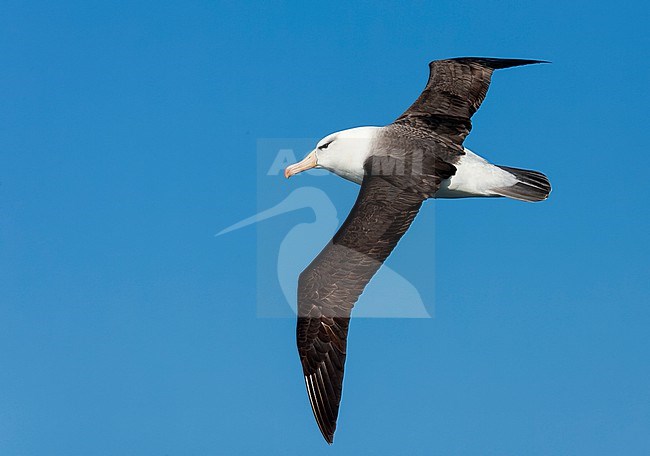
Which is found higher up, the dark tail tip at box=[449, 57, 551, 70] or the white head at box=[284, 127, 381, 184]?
the dark tail tip at box=[449, 57, 551, 70]

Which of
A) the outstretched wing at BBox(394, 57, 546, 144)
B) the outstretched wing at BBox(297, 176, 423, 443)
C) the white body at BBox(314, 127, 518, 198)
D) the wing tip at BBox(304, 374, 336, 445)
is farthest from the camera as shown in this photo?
the outstretched wing at BBox(394, 57, 546, 144)

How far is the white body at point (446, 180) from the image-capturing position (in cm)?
1407

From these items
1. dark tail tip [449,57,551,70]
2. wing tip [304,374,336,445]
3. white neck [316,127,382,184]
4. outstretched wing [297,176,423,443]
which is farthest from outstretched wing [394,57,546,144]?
wing tip [304,374,336,445]

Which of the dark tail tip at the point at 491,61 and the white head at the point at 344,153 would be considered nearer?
the white head at the point at 344,153

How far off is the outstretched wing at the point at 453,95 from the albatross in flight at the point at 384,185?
0.04 feet

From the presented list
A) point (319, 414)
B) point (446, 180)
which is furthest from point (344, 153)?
point (319, 414)

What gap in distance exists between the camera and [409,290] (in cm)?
1476

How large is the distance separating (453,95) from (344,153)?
58.4 inches

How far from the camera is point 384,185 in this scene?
1346cm

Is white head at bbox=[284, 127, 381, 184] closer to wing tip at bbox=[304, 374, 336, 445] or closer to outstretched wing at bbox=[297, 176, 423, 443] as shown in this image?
outstretched wing at bbox=[297, 176, 423, 443]

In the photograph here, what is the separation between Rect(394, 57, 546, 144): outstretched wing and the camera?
14453 millimetres

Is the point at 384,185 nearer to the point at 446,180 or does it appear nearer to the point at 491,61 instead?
the point at 446,180

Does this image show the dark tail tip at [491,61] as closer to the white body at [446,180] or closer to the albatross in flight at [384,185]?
the albatross in flight at [384,185]

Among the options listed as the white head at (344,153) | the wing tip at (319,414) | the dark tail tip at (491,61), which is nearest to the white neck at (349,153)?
the white head at (344,153)
